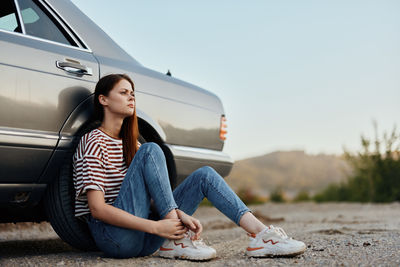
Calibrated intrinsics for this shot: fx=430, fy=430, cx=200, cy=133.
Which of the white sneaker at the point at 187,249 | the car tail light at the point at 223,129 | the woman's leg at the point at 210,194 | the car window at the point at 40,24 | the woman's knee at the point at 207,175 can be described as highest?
the car window at the point at 40,24

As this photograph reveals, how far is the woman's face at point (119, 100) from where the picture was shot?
262cm

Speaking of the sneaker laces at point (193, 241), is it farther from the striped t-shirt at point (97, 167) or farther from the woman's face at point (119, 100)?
the woman's face at point (119, 100)

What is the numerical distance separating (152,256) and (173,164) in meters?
0.75

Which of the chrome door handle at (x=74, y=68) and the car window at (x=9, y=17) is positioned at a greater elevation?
the car window at (x=9, y=17)

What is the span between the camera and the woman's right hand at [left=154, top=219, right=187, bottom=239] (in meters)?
2.37

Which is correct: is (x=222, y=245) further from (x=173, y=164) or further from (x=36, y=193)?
(x=36, y=193)

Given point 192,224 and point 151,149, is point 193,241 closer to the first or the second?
point 192,224

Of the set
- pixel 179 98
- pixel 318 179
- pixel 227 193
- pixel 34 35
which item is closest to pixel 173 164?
pixel 179 98

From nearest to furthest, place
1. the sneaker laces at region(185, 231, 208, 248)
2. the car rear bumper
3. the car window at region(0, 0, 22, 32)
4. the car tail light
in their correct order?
1. the sneaker laces at region(185, 231, 208, 248)
2. the car window at region(0, 0, 22, 32)
3. the car rear bumper
4. the car tail light

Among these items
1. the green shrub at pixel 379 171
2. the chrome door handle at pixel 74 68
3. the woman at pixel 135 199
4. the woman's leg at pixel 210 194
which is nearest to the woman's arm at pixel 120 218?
the woman at pixel 135 199

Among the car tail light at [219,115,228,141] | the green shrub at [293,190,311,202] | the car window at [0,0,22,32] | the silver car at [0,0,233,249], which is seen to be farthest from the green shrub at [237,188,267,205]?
the car window at [0,0,22,32]

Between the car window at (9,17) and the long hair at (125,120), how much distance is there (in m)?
0.58

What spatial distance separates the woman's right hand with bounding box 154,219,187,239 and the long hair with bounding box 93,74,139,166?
0.47 meters

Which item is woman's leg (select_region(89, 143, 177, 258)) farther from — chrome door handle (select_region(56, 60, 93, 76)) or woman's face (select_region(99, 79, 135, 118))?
chrome door handle (select_region(56, 60, 93, 76))
